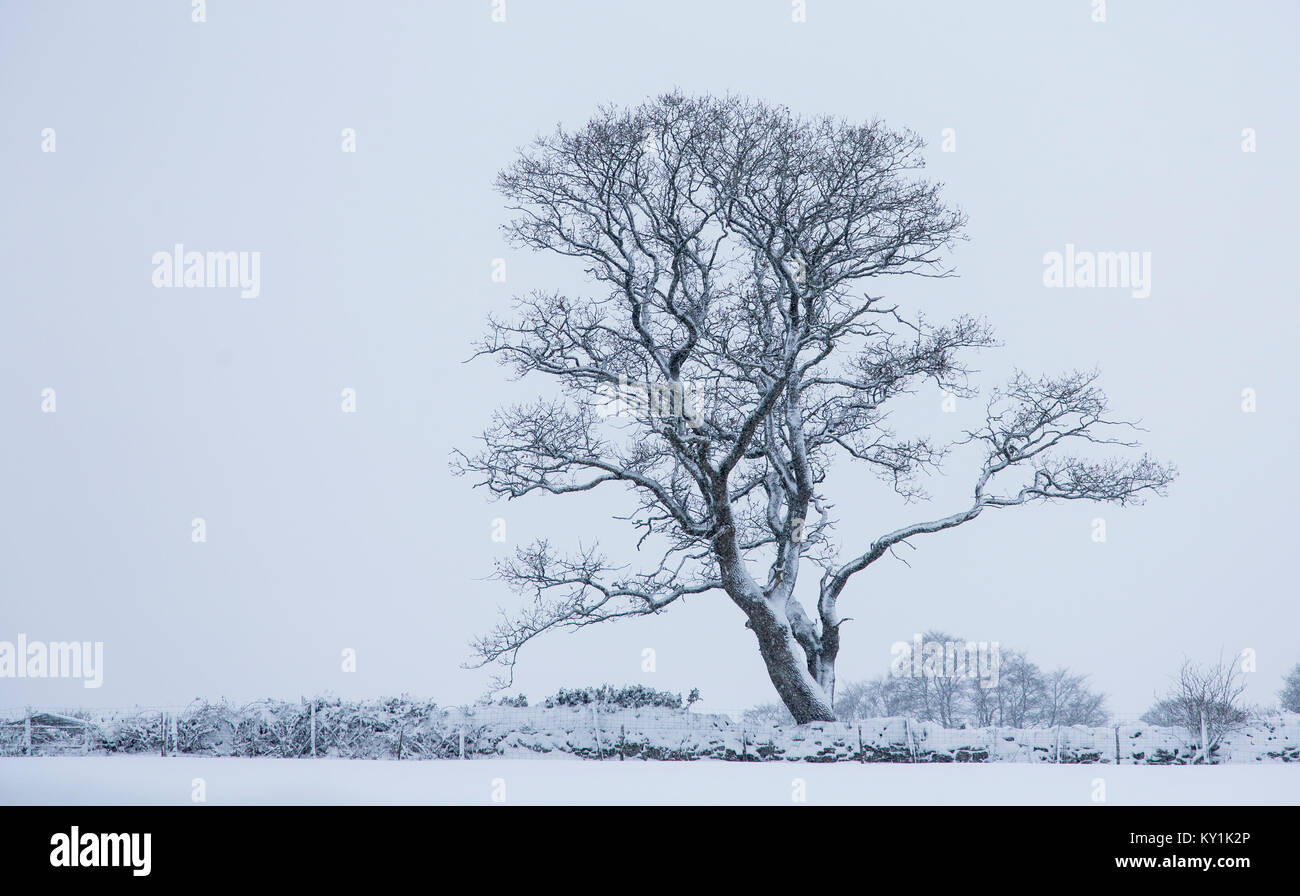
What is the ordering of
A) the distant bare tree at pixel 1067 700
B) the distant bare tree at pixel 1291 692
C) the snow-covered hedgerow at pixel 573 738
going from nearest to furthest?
the snow-covered hedgerow at pixel 573 738 < the distant bare tree at pixel 1291 692 < the distant bare tree at pixel 1067 700

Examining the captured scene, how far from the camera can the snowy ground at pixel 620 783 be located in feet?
31.2

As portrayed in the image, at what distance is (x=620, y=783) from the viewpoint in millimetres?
10227

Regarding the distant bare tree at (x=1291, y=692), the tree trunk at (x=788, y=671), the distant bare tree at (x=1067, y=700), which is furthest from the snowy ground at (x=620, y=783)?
the distant bare tree at (x=1067, y=700)

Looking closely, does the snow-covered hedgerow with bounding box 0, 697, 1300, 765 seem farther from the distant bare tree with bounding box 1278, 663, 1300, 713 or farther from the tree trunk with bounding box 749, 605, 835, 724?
the distant bare tree with bounding box 1278, 663, 1300, 713

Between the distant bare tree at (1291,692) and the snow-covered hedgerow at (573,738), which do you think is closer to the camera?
the snow-covered hedgerow at (573,738)

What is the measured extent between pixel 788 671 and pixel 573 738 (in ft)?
8.79

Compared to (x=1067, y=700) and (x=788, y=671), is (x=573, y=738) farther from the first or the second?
(x=1067, y=700)

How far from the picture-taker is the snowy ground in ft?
31.2

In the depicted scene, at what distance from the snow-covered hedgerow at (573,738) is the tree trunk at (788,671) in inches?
25.8

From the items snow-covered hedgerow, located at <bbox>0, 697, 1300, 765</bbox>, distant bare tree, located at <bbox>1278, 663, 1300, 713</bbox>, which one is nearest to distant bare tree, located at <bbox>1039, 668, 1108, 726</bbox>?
distant bare tree, located at <bbox>1278, 663, 1300, 713</bbox>

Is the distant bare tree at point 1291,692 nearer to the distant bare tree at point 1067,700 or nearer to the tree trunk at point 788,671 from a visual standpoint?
the distant bare tree at point 1067,700
